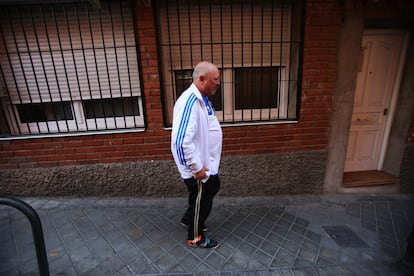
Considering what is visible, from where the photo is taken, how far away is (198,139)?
2.11 metres

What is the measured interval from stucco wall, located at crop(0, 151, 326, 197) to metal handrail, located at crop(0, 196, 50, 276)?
1.61m

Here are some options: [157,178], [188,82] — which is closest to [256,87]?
[188,82]

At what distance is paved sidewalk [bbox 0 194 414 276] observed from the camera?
2.24 meters

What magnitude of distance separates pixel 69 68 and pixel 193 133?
2261mm

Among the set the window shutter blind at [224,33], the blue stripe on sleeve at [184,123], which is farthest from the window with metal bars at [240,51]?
the blue stripe on sleeve at [184,123]

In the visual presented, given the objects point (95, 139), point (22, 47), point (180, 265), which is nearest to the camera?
point (180, 265)

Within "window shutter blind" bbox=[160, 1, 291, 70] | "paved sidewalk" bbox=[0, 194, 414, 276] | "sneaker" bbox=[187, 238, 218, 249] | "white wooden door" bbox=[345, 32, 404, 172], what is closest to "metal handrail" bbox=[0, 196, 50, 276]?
"paved sidewalk" bbox=[0, 194, 414, 276]

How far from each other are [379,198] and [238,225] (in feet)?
7.62

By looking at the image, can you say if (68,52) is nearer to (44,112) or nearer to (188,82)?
(44,112)

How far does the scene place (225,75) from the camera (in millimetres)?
3289

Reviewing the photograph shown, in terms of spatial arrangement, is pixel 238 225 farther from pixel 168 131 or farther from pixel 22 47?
pixel 22 47

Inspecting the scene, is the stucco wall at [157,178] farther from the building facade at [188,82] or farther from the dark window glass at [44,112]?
the dark window glass at [44,112]

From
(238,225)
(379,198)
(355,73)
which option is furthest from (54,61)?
(379,198)

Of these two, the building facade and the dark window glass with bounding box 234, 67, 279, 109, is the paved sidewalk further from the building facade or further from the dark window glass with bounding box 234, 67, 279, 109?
the dark window glass with bounding box 234, 67, 279, 109
